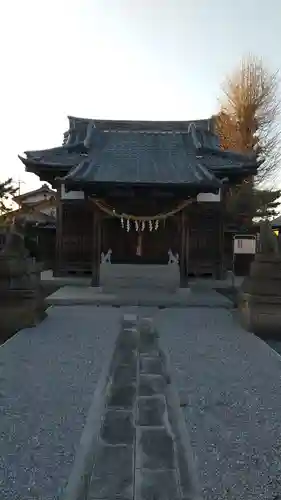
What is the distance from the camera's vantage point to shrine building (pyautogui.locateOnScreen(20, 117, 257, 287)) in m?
11.5

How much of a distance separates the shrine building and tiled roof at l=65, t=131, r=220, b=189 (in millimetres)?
31

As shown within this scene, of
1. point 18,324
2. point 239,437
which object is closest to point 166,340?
point 18,324

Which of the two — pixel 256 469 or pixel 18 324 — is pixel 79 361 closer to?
pixel 18 324

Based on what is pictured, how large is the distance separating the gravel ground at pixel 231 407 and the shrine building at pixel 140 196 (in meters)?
5.10

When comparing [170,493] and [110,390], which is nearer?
[170,493]

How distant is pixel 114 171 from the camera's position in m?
11.8

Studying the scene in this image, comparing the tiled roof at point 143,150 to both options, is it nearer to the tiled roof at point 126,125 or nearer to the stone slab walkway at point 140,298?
the tiled roof at point 126,125

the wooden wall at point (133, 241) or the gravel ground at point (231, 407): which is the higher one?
the wooden wall at point (133, 241)

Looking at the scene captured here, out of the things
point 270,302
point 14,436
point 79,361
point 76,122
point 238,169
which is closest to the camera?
point 14,436

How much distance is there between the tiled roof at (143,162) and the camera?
35.9ft

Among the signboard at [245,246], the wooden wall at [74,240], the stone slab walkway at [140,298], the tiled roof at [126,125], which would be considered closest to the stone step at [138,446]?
the stone slab walkway at [140,298]

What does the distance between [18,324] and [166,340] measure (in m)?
2.68

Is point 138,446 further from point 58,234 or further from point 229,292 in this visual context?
point 58,234

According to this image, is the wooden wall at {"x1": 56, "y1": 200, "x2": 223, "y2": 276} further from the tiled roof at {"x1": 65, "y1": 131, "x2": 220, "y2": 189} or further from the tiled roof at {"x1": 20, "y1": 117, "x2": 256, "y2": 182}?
the tiled roof at {"x1": 65, "y1": 131, "x2": 220, "y2": 189}
